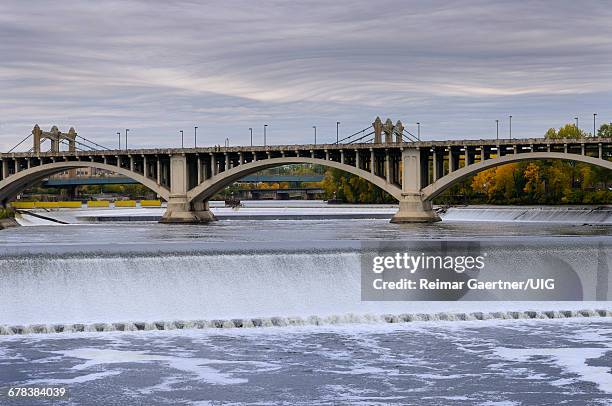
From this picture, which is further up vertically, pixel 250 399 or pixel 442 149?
pixel 442 149

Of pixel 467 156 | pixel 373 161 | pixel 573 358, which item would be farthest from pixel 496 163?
pixel 573 358

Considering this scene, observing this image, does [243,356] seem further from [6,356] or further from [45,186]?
[45,186]

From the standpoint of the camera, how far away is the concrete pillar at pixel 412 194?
9469 cm

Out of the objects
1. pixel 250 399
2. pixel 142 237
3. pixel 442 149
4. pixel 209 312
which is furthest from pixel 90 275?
pixel 442 149

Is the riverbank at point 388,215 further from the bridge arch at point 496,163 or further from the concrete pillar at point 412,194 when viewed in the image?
the concrete pillar at point 412,194

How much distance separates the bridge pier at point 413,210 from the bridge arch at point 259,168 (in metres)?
0.87

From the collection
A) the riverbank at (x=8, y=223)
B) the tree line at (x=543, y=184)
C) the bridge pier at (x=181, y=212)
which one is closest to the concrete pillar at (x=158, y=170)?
the bridge pier at (x=181, y=212)

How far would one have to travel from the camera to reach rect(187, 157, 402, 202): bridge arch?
9725cm

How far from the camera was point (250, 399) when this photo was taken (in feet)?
80.6

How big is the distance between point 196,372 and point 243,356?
234cm

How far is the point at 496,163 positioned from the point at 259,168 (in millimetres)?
25226

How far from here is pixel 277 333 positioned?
33.6 metres

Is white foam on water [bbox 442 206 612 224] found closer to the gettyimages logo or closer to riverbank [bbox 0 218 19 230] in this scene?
riverbank [bbox 0 218 19 230]
